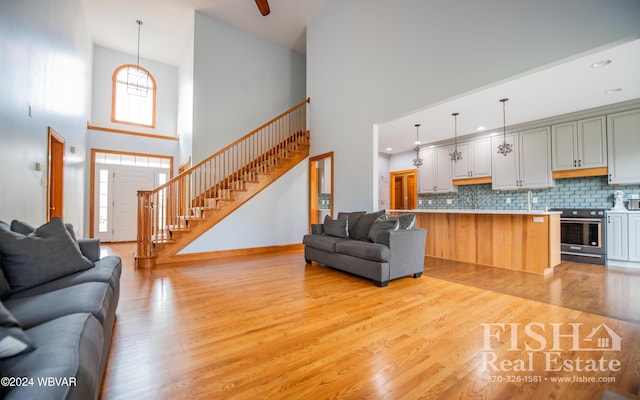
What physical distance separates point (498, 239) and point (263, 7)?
21.3ft

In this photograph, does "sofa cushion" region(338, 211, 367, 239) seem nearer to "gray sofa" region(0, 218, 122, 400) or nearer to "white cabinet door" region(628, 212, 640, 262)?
"gray sofa" region(0, 218, 122, 400)

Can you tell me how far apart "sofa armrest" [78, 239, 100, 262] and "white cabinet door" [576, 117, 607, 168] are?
7.39 m

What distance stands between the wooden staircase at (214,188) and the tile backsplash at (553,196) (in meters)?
4.24

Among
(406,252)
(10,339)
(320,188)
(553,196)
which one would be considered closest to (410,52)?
(406,252)

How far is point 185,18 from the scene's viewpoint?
21.6 ft

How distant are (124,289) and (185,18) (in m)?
6.33

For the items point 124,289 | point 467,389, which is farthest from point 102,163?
point 467,389

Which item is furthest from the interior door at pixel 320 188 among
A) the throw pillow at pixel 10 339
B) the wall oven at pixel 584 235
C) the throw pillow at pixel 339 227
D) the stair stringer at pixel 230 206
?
the throw pillow at pixel 10 339

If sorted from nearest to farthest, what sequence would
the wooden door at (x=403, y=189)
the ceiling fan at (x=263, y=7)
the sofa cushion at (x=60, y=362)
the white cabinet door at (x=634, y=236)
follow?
the sofa cushion at (x=60, y=362), the white cabinet door at (x=634, y=236), the ceiling fan at (x=263, y=7), the wooden door at (x=403, y=189)

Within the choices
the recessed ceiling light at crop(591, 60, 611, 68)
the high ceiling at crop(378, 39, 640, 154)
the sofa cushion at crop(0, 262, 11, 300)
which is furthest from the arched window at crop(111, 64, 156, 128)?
the recessed ceiling light at crop(591, 60, 611, 68)

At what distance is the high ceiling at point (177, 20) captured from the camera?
6.18 m

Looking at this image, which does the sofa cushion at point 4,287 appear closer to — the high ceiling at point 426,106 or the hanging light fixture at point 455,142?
the high ceiling at point 426,106

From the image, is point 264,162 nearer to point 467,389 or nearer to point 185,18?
point 185,18

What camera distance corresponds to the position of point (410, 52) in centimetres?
445
